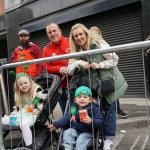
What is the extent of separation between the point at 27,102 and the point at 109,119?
1.28 m

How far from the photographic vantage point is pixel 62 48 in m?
3.96

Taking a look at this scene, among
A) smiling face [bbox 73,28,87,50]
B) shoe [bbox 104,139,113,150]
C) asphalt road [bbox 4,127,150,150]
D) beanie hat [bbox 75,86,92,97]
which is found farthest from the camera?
asphalt road [bbox 4,127,150,150]

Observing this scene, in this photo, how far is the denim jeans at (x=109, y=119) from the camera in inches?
120

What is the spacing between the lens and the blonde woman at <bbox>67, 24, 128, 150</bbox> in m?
2.93

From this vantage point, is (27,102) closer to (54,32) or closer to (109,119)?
(54,32)

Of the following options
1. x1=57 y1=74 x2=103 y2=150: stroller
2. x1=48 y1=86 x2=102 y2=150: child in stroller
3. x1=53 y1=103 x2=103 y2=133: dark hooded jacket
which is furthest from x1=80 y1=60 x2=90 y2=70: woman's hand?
x1=53 y1=103 x2=103 y2=133: dark hooded jacket

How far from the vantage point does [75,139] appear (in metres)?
2.96

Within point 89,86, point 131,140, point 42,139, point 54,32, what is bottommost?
point 131,140

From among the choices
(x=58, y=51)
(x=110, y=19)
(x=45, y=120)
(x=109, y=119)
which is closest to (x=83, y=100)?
(x=109, y=119)

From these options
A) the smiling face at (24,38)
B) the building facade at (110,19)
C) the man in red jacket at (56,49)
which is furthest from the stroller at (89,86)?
the building facade at (110,19)

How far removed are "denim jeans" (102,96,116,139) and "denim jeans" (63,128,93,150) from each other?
28 cm

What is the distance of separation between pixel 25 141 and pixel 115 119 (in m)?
1.24

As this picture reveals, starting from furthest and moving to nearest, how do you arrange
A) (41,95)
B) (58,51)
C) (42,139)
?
(58,51) → (41,95) → (42,139)

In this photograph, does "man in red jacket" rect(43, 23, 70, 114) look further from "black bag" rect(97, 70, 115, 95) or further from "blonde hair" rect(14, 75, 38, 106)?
"black bag" rect(97, 70, 115, 95)
